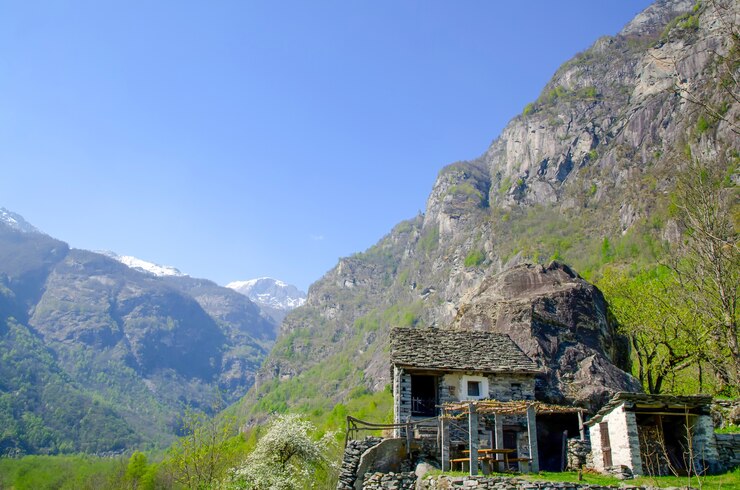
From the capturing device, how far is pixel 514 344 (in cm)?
3612

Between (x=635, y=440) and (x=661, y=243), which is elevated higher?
(x=661, y=243)

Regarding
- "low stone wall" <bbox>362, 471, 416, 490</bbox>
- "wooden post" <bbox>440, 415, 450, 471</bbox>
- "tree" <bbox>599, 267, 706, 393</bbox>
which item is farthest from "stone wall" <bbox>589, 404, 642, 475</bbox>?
"tree" <bbox>599, 267, 706, 393</bbox>

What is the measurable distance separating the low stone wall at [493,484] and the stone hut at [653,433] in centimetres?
541

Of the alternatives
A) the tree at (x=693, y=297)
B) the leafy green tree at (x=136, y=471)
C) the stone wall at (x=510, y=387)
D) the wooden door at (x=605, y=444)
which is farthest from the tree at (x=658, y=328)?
the leafy green tree at (x=136, y=471)

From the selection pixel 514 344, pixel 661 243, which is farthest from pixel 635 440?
pixel 661 243

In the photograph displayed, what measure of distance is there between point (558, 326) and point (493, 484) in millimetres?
20110

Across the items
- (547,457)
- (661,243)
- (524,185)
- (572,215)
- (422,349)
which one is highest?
(524,185)

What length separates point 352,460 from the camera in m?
27.7

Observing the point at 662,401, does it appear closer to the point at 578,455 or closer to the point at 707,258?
the point at 578,455

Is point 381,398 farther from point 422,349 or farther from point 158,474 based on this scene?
point 422,349

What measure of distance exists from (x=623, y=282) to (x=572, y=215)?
108319 millimetres

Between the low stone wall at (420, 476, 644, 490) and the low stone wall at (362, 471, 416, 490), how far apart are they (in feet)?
3.03

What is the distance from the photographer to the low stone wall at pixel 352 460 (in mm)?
26906

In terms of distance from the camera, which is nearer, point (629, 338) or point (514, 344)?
point (514, 344)
